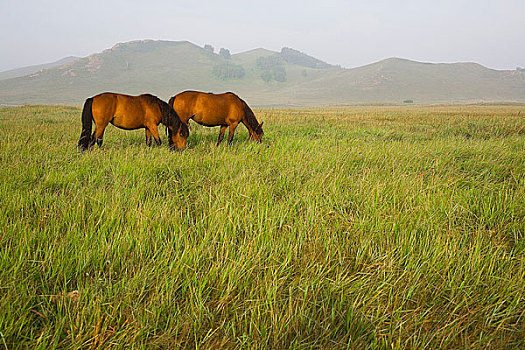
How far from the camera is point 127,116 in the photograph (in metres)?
5.34

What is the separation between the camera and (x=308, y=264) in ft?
5.78

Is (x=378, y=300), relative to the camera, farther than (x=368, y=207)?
No

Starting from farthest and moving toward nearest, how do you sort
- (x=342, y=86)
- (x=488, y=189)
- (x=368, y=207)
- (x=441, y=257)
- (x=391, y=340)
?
(x=342, y=86) → (x=488, y=189) → (x=368, y=207) → (x=441, y=257) → (x=391, y=340)

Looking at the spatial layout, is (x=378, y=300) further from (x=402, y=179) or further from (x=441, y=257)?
(x=402, y=179)

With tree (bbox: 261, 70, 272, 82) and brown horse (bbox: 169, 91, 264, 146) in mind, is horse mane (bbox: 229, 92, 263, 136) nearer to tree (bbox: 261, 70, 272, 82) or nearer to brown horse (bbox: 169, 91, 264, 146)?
brown horse (bbox: 169, 91, 264, 146)

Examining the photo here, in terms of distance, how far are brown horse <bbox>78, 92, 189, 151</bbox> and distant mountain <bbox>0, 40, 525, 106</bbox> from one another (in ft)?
308

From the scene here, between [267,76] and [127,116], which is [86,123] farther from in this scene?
[267,76]

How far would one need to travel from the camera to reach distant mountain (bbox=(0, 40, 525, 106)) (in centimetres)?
11247

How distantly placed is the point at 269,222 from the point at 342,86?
5864 inches

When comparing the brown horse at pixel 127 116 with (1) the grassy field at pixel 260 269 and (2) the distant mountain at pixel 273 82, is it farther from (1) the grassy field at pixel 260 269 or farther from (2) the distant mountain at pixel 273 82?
(2) the distant mountain at pixel 273 82

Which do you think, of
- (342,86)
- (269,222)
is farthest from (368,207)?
(342,86)

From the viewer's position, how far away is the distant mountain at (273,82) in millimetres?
112475

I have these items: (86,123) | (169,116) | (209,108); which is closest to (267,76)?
(209,108)

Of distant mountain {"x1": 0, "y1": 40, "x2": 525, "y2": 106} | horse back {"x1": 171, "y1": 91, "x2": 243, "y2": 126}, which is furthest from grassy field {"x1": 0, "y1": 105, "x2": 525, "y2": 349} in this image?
distant mountain {"x1": 0, "y1": 40, "x2": 525, "y2": 106}
